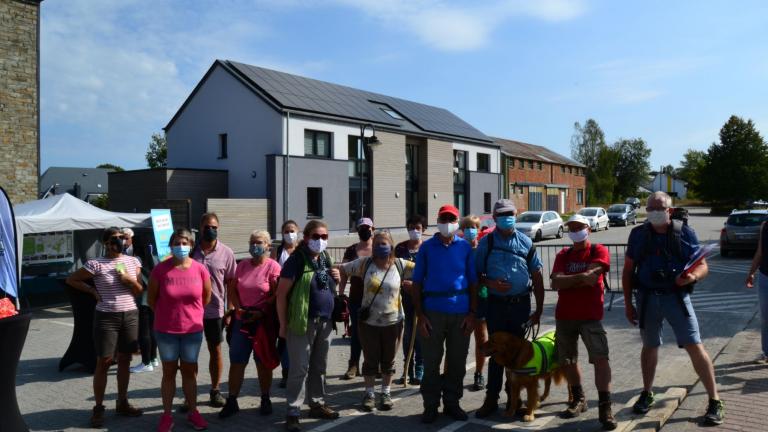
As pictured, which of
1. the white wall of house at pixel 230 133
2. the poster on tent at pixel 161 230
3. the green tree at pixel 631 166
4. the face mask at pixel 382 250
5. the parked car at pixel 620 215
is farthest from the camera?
the green tree at pixel 631 166

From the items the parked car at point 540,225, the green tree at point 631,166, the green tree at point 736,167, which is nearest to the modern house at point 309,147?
the parked car at point 540,225

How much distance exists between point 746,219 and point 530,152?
36634 mm

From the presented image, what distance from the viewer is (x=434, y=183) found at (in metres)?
38.6

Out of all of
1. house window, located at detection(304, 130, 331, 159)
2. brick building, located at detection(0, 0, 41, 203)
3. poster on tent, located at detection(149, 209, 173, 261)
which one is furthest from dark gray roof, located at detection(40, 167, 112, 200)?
poster on tent, located at detection(149, 209, 173, 261)

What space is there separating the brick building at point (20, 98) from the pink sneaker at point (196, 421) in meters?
17.8

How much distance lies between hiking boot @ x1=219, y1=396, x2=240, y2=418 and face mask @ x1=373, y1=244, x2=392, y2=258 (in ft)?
6.17

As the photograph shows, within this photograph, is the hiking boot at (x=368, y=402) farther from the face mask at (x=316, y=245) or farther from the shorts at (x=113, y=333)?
the shorts at (x=113, y=333)

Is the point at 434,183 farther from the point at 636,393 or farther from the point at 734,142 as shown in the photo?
the point at 734,142

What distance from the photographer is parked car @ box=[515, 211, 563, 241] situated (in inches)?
1057

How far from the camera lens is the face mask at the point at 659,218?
5020 mm

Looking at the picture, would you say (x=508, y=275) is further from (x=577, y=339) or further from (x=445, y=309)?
(x=577, y=339)

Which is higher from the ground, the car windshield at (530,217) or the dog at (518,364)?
the car windshield at (530,217)

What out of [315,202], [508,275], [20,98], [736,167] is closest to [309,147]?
[315,202]

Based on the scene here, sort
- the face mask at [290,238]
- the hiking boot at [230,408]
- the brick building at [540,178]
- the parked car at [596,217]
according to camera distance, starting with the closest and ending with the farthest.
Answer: the hiking boot at [230,408] < the face mask at [290,238] < the parked car at [596,217] < the brick building at [540,178]
